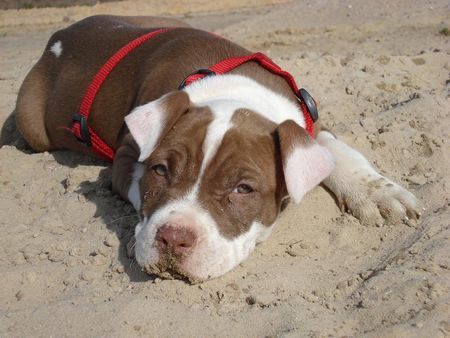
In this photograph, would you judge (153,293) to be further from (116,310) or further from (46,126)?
(46,126)

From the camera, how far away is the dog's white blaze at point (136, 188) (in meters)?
4.43

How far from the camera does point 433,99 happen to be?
19.0 ft

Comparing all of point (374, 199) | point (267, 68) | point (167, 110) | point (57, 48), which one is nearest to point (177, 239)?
point (167, 110)

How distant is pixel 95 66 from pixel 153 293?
2.63m

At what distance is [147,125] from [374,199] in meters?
1.54

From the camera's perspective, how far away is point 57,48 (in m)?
6.32

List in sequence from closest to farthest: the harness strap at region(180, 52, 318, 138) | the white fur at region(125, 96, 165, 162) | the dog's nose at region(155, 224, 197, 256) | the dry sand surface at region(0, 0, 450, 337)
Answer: the dry sand surface at region(0, 0, 450, 337), the dog's nose at region(155, 224, 197, 256), the white fur at region(125, 96, 165, 162), the harness strap at region(180, 52, 318, 138)

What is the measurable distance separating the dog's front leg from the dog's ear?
1276mm

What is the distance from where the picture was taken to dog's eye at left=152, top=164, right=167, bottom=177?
3.95m

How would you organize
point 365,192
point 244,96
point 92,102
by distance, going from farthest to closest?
point 92,102 → point 365,192 → point 244,96

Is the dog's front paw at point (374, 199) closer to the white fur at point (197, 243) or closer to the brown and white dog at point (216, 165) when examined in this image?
the brown and white dog at point (216, 165)

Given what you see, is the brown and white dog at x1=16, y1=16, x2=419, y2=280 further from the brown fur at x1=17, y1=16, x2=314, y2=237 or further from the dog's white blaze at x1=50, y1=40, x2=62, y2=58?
the dog's white blaze at x1=50, y1=40, x2=62, y2=58

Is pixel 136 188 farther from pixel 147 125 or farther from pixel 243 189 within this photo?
pixel 243 189

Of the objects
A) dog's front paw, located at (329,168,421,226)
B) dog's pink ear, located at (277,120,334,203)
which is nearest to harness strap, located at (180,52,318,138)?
dog's front paw, located at (329,168,421,226)
